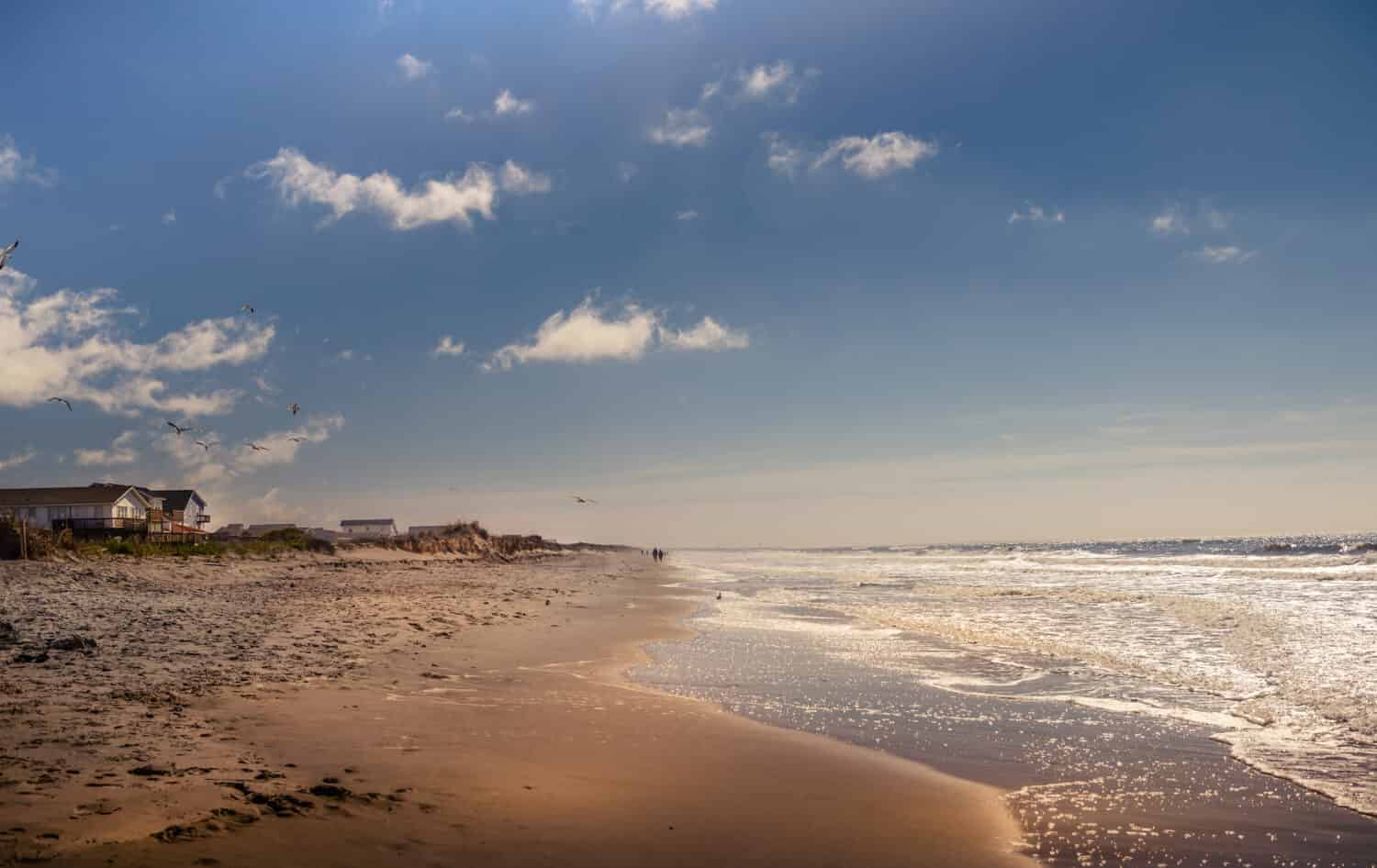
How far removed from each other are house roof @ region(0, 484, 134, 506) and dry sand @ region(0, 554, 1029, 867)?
61880mm

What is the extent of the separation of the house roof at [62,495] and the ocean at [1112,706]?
62394mm

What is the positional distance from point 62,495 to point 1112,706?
77591 mm

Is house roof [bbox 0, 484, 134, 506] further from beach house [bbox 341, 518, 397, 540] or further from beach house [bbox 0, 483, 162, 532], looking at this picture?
beach house [bbox 341, 518, 397, 540]

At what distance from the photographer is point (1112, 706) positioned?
10.1 meters

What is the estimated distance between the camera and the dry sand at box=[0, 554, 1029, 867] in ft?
16.1

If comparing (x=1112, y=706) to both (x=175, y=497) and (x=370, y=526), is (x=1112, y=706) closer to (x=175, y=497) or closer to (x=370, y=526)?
(x=175, y=497)

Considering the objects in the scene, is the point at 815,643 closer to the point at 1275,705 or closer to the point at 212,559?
the point at 1275,705

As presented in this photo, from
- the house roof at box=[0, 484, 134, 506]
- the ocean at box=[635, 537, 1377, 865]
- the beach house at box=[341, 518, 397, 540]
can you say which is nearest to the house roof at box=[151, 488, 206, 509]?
the house roof at box=[0, 484, 134, 506]

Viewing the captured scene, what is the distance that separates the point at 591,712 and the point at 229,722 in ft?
12.1

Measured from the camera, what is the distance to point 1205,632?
56.6 feet

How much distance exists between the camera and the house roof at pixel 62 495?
207 ft

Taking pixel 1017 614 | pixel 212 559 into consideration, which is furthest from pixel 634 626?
pixel 212 559

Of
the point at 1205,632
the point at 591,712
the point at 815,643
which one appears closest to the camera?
the point at 591,712

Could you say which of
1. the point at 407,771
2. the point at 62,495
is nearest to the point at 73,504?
the point at 62,495
